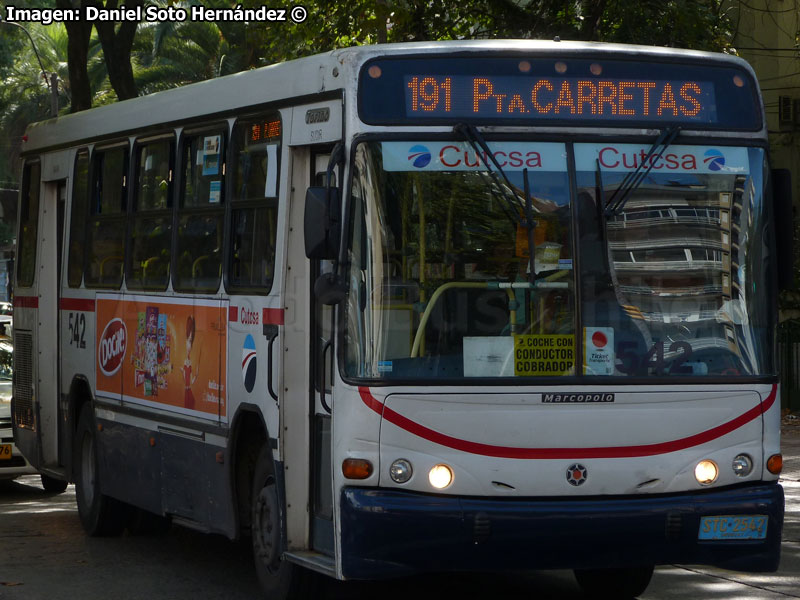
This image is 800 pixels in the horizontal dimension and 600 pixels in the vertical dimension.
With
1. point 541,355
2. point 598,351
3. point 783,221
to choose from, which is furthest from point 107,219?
point 783,221

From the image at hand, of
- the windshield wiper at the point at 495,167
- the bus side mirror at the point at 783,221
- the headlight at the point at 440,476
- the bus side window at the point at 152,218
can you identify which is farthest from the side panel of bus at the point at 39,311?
the bus side mirror at the point at 783,221

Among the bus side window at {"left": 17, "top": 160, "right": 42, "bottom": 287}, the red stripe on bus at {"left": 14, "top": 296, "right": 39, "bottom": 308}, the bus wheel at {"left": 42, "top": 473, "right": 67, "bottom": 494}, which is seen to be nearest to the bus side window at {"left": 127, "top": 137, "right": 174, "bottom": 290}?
the red stripe on bus at {"left": 14, "top": 296, "right": 39, "bottom": 308}

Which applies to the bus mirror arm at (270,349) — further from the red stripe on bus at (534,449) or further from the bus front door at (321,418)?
the red stripe on bus at (534,449)

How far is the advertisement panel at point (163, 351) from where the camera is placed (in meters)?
9.16

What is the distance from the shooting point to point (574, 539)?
23.6ft

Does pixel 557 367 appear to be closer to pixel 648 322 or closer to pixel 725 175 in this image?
pixel 648 322

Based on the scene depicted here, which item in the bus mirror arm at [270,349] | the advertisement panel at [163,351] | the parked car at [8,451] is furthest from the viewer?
the parked car at [8,451]

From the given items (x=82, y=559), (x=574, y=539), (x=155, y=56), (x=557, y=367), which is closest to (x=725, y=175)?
(x=557, y=367)

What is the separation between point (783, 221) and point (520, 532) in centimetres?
208

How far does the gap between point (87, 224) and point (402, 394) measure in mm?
5331

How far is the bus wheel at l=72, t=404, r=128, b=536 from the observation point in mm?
11430

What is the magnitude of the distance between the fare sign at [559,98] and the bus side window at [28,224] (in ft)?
21.4

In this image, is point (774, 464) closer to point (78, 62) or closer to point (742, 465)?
point (742, 465)

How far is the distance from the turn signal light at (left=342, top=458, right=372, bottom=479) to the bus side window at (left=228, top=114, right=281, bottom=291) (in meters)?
1.51
